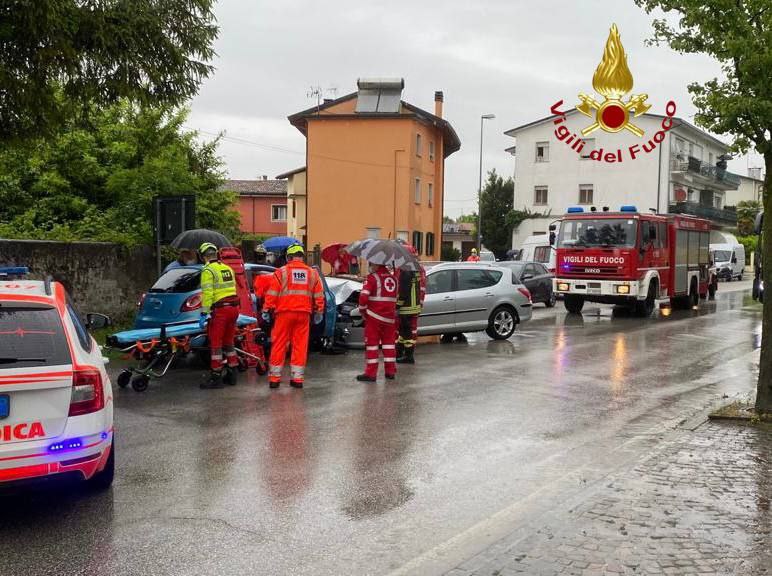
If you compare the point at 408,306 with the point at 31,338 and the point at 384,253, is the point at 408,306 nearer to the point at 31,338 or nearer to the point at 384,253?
the point at 384,253

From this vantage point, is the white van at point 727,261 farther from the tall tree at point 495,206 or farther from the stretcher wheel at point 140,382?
the stretcher wheel at point 140,382

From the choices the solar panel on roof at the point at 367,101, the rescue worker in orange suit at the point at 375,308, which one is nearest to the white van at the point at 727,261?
the solar panel on roof at the point at 367,101

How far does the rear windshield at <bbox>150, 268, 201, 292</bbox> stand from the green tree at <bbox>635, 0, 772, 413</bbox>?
A: 719cm

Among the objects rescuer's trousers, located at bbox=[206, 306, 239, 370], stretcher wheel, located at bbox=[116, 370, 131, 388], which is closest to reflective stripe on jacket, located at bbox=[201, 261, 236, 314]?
rescuer's trousers, located at bbox=[206, 306, 239, 370]

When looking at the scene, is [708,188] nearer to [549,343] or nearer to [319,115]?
[319,115]

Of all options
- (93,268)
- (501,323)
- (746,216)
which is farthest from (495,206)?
(93,268)

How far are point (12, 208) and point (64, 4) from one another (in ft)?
44.9

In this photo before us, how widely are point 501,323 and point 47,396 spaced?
1230cm

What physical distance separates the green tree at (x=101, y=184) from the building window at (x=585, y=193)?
36.0 metres

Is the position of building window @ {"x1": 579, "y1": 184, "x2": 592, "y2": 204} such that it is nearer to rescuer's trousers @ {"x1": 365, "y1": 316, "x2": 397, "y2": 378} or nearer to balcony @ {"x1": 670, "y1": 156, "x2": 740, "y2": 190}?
balcony @ {"x1": 670, "y1": 156, "x2": 740, "y2": 190}

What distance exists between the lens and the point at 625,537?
16.3 feet

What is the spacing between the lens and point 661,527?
5172mm

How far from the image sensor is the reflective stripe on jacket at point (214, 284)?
10.1 m

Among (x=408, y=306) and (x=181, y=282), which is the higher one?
(x=181, y=282)
